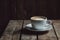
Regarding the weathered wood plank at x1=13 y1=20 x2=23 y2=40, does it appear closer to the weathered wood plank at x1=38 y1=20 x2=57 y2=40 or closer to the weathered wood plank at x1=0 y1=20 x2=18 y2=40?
the weathered wood plank at x1=0 y1=20 x2=18 y2=40

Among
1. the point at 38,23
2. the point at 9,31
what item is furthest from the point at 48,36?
the point at 9,31

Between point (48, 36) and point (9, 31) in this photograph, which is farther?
point (9, 31)

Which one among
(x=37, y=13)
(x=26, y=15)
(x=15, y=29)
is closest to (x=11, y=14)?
(x=26, y=15)

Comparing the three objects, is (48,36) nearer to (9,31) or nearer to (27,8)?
(9,31)

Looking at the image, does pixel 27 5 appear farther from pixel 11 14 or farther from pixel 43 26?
pixel 43 26

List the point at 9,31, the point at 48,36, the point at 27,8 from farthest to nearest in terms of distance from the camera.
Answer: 1. the point at 27,8
2. the point at 9,31
3. the point at 48,36

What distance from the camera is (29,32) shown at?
1.22m

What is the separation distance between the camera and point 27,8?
2.45 metres

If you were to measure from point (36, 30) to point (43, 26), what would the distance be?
0.24 feet

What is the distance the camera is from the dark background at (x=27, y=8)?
242 centimetres

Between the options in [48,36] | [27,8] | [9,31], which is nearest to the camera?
[48,36]

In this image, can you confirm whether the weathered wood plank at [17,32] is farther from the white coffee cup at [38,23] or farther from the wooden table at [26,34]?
the white coffee cup at [38,23]

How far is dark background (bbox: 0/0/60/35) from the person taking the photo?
242 cm

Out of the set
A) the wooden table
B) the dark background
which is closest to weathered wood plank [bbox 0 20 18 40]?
the wooden table
